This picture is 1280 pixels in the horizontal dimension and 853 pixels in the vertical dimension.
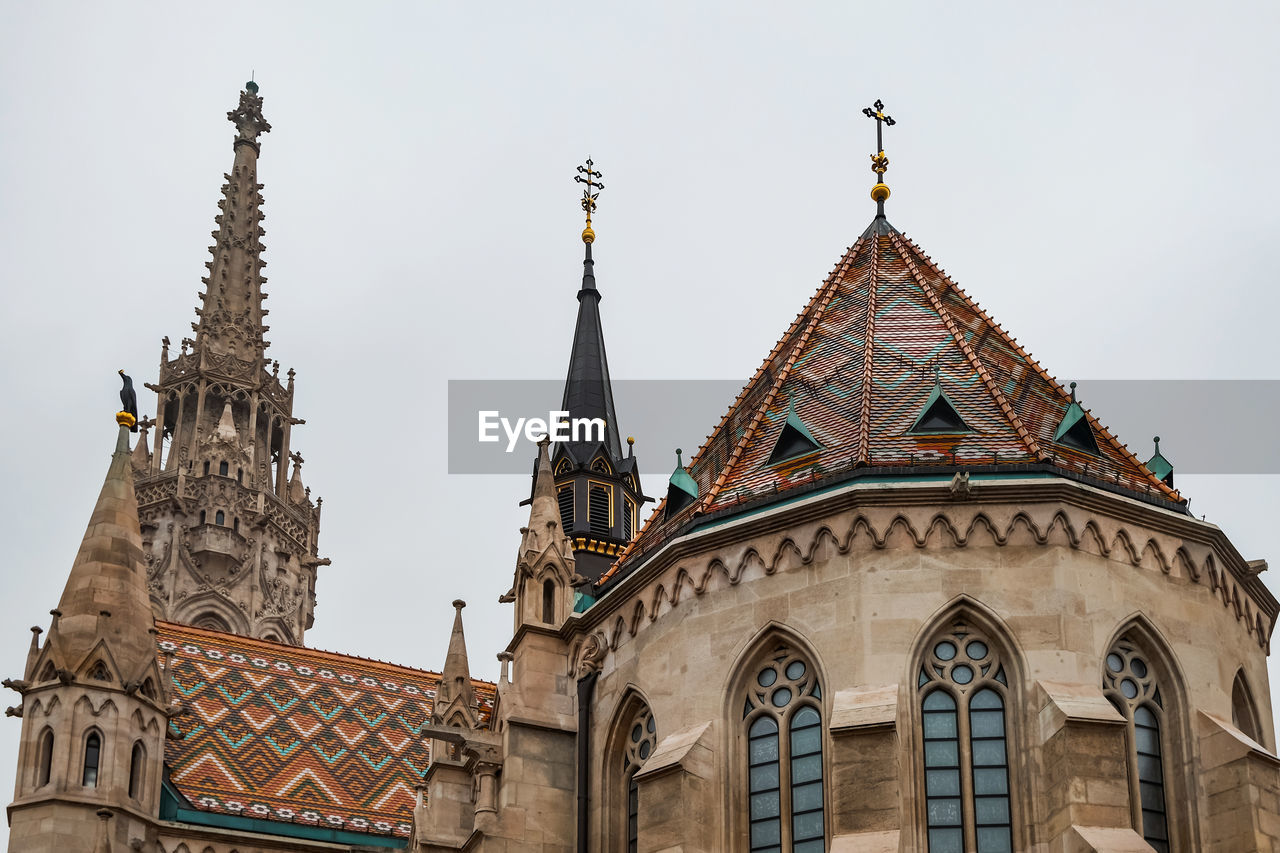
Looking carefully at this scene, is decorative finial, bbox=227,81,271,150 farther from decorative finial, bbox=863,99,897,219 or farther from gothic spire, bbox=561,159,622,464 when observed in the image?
decorative finial, bbox=863,99,897,219

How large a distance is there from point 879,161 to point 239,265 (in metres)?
26.8

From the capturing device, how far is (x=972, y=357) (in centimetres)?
2502

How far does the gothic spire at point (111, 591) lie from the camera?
28.1 meters

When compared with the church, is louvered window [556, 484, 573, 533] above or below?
above

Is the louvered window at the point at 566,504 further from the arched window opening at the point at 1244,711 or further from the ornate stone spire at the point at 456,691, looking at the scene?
the arched window opening at the point at 1244,711

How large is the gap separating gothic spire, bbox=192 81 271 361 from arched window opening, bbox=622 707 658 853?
2678 cm

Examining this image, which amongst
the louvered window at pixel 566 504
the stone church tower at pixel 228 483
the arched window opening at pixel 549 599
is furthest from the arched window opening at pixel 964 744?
the stone church tower at pixel 228 483

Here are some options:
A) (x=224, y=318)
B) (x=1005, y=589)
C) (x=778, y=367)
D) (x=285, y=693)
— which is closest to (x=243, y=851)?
(x=285, y=693)

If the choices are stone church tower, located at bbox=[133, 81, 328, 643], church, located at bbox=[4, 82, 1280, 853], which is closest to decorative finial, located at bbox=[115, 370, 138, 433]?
church, located at bbox=[4, 82, 1280, 853]

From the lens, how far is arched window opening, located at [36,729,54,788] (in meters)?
27.1

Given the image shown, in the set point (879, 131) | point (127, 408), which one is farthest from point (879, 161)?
point (127, 408)

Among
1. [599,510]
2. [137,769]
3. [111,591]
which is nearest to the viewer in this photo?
[137,769]

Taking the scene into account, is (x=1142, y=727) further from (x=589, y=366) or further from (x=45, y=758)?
(x=589, y=366)

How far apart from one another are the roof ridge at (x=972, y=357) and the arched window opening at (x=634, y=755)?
570 centimetres
